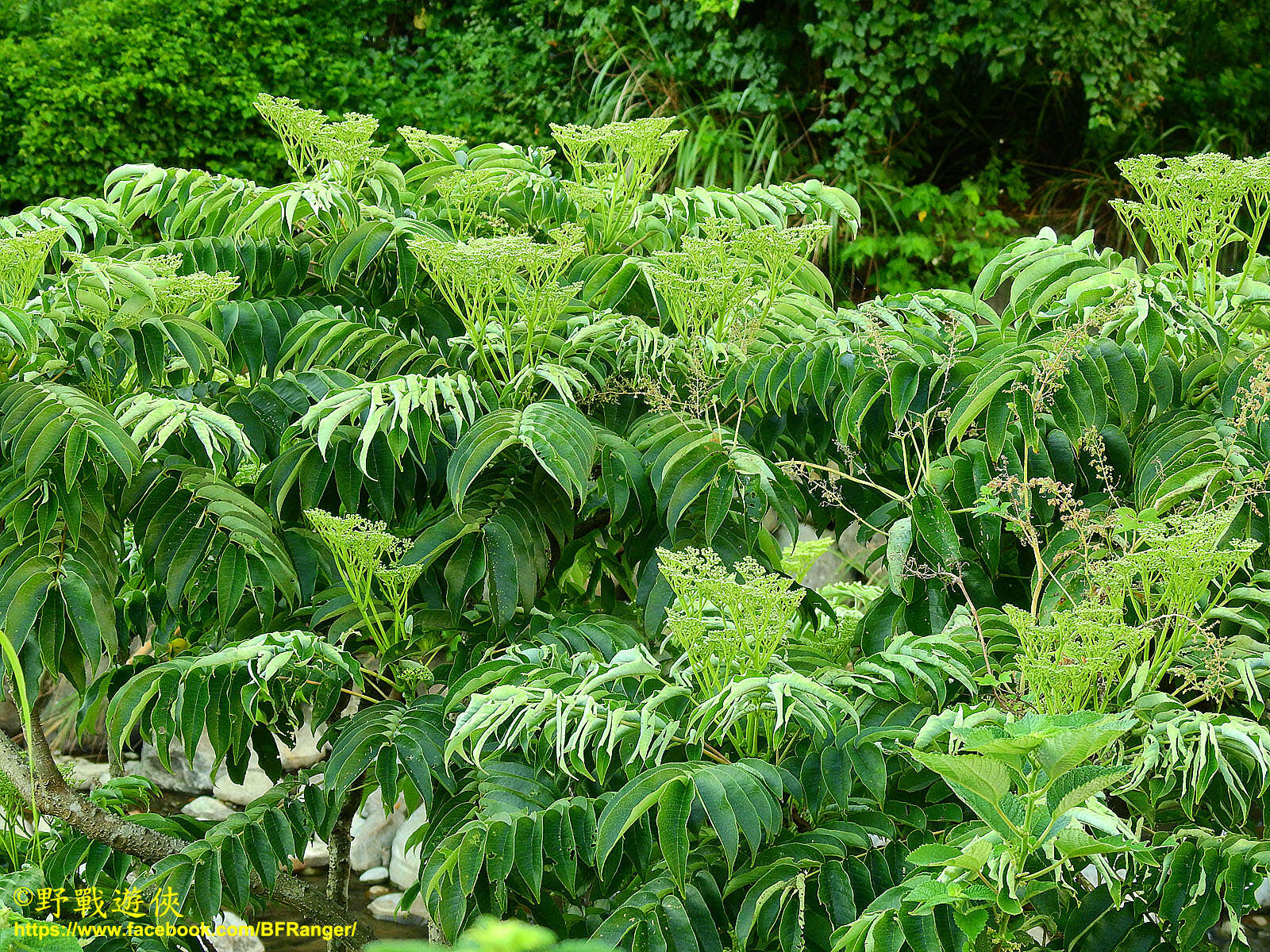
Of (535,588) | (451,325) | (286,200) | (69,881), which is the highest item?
(286,200)

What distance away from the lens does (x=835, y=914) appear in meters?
1.74

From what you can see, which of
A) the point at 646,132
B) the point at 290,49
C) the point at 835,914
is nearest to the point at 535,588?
the point at 835,914

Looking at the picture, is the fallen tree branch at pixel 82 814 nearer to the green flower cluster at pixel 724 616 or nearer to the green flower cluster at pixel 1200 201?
the green flower cluster at pixel 724 616

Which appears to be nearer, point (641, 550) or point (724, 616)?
point (724, 616)

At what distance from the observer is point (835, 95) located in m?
6.71

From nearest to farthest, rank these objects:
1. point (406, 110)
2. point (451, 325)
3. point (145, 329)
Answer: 1. point (145, 329)
2. point (451, 325)
3. point (406, 110)

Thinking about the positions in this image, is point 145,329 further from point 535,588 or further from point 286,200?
point 535,588

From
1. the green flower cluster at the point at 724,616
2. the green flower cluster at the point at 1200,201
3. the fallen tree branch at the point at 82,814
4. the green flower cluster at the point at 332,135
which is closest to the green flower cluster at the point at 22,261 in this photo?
the green flower cluster at the point at 332,135

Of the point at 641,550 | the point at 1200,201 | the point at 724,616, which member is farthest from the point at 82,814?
the point at 1200,201

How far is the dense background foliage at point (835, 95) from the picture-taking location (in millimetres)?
6535

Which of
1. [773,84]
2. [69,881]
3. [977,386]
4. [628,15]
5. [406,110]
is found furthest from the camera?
[406,110]

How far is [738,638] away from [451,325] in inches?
45.1

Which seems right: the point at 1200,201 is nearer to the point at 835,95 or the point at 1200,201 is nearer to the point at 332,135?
the point at 332,135

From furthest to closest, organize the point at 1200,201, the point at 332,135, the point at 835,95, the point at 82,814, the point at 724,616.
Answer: the point at 835,95 < the point at 332,135 < the point at 82,814 < the point at 1200,201 < the point at 724,616
